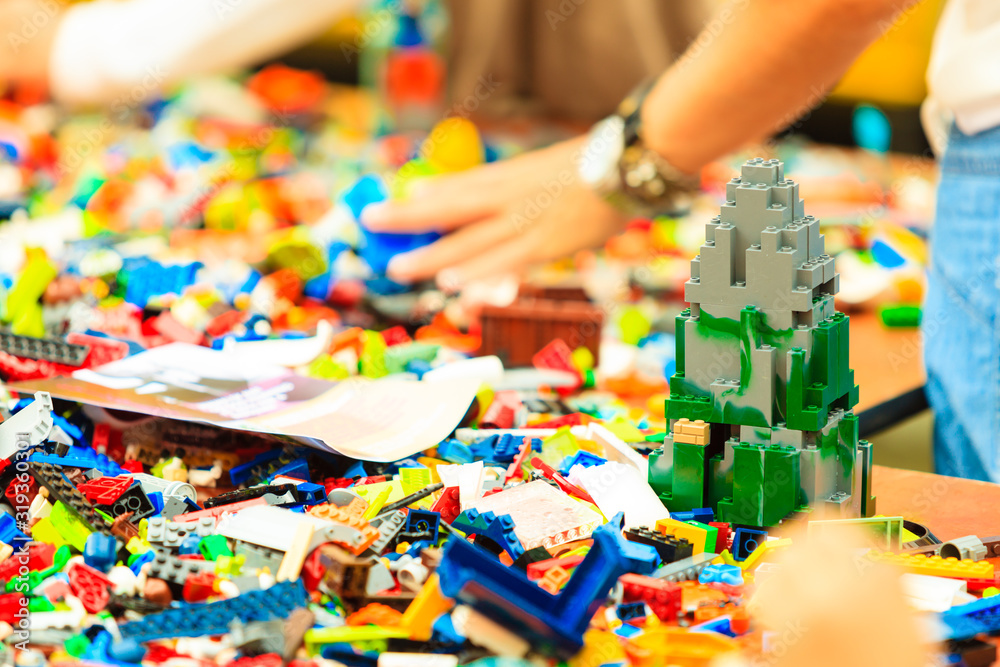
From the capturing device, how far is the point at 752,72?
1.17 metres


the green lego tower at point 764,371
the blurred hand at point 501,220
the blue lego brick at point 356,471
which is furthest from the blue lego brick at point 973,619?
the blurred hand at point 501,220

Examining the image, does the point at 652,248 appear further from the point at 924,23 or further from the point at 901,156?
the point at 924,23

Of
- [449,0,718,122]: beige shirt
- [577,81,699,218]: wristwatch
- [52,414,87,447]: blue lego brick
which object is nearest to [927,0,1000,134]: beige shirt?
[577,81,699,218]: wristwatch

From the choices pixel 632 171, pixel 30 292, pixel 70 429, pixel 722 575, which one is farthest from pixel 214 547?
pixel 632 171

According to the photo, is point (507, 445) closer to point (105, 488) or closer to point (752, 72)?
point (105, 488)

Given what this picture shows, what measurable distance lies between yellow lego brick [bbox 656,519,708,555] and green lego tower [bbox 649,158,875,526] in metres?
0.04

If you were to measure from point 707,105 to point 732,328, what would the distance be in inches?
24.8

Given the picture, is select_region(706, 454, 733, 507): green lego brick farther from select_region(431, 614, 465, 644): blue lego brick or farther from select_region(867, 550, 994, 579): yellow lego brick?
select_region(431, 614, 465, 644): blue lego brick

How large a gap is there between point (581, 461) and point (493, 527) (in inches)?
6.4

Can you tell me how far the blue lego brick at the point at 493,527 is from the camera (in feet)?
2.29

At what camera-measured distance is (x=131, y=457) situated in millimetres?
871

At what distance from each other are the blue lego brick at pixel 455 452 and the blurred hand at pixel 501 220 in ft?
2.20

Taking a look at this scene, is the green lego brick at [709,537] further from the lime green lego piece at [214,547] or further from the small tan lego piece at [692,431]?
the lime green lego piece at [214,547]

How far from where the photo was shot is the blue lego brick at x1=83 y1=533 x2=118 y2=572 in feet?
2.20
